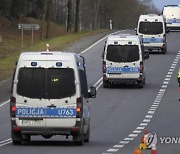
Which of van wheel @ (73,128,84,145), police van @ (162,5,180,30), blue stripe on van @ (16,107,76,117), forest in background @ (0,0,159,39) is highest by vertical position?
blue stripe on van @ (16,107,76,117)

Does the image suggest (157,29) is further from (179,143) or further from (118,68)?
(179,143)

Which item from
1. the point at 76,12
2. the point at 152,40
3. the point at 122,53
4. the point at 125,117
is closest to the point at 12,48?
the point at 152,40

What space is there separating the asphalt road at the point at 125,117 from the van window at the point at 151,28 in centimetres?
303

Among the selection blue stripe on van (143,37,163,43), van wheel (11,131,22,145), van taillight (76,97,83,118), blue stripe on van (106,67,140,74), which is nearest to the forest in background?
blue stripe on van (143,37,163,43)

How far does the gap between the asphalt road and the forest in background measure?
29956 millimetres

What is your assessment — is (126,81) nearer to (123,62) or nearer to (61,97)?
(123,62)

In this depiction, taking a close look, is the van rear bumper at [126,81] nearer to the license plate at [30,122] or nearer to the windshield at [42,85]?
the windshield at [42,85]

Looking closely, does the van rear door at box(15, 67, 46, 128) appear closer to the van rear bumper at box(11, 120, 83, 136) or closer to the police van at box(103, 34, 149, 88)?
the van rear bumper at box(11, 120, 83, 136)

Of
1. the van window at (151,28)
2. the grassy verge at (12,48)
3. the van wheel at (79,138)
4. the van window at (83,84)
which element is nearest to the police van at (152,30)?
the van window at (151,28)

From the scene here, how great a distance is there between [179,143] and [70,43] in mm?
40532

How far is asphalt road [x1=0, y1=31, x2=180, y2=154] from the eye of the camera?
20.5 m

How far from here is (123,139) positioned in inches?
928

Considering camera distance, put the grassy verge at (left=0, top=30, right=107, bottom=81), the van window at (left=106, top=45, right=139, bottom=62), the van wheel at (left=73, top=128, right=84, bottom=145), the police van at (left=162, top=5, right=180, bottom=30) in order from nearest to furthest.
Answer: the van wheel at (left=73, top=128, right=84, bottom=145)
the van window at (left=106, top=45, right=139, bottom=62)
the grassy verge at (left=0, top=30, right=107, bottom=81)
the police van at (left=162, top=5, right=180, bottom=30)

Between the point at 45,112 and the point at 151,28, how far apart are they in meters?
37.5
